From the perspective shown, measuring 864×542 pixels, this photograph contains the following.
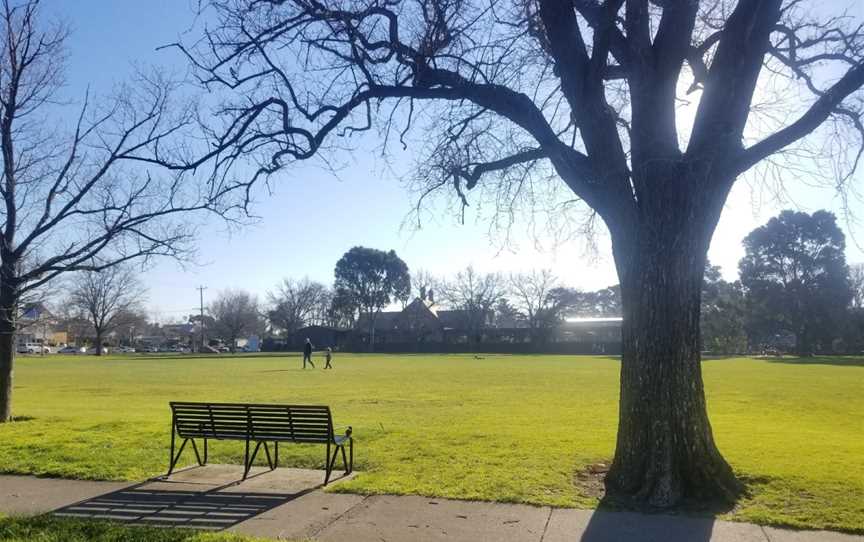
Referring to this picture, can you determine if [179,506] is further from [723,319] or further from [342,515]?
[723,319]

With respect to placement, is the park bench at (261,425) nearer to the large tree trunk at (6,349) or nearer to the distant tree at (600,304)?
the large tree trunk at (6,349)

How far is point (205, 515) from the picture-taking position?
6754mm

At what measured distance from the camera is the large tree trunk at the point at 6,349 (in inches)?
571

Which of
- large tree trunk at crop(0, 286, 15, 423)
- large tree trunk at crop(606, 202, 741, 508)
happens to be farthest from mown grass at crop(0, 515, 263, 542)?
large tree trunk at crop(0, 286, 15, 423)

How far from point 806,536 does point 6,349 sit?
15.5 m

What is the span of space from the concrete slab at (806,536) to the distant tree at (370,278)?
10314cm

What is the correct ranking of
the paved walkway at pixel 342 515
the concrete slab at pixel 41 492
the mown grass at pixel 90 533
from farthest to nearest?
the concrete slab at pixel 41 492
the paved walkway at pixel 342 515
the mown grass at pixel 90 533

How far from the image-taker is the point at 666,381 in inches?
297

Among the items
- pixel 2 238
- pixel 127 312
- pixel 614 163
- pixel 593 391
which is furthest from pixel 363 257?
pixel 614 163

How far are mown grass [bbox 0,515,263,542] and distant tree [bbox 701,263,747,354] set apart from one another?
8505cm

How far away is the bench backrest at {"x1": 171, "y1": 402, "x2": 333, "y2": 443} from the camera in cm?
845

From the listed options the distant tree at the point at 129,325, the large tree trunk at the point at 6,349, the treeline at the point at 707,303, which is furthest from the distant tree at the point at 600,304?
the large tree trunk at the point at 6,349

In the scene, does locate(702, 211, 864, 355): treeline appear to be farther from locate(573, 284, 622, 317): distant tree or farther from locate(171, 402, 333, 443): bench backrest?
locate(171, 402, 333, 443): bench backrest

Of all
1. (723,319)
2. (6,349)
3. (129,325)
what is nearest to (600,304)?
(723,319)
